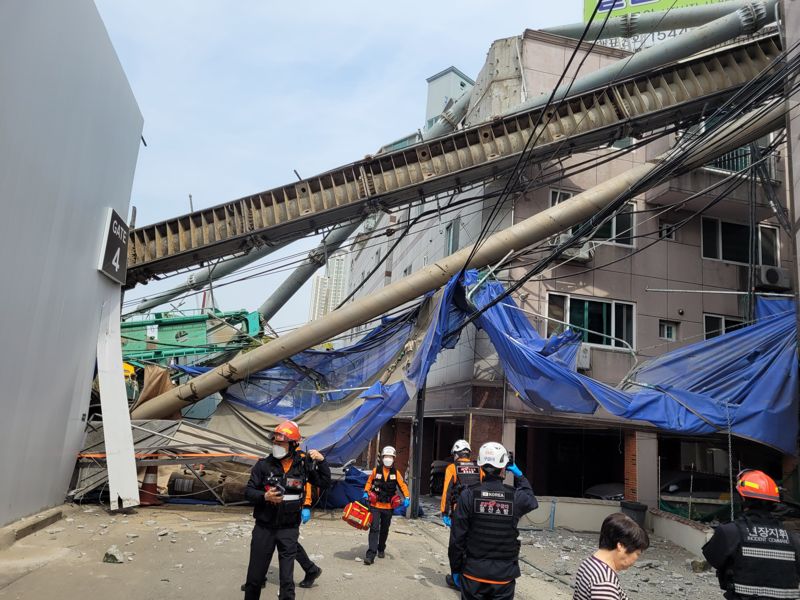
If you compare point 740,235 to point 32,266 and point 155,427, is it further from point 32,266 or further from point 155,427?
point 32,266

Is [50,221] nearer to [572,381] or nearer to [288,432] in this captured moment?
[288,432]

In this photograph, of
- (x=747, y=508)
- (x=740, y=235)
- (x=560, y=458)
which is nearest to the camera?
(x=747, y=508)

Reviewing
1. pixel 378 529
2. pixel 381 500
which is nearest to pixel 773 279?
pixel 381 500

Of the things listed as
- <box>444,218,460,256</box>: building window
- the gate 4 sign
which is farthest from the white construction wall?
<box>444,218,460,256</box>: building window

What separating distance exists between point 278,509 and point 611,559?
10.6 feet

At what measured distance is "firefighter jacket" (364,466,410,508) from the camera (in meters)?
8.27

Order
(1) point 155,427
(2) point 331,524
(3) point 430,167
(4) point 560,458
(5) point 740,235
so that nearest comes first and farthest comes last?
(2) point 331,524
(1) point 155,427
(3) point 430,167
(5) point 740,235
(4) point 560,458

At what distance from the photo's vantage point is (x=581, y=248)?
1470cm

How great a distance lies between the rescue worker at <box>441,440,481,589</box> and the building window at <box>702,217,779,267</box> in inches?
449

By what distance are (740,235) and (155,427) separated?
15214mm

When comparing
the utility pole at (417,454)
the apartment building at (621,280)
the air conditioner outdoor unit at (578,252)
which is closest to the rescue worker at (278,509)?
the utility pole at (417,454)

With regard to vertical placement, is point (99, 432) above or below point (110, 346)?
below

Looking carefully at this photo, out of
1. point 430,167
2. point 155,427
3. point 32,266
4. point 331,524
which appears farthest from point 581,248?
point 32,266

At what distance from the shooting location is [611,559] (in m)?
2.95
